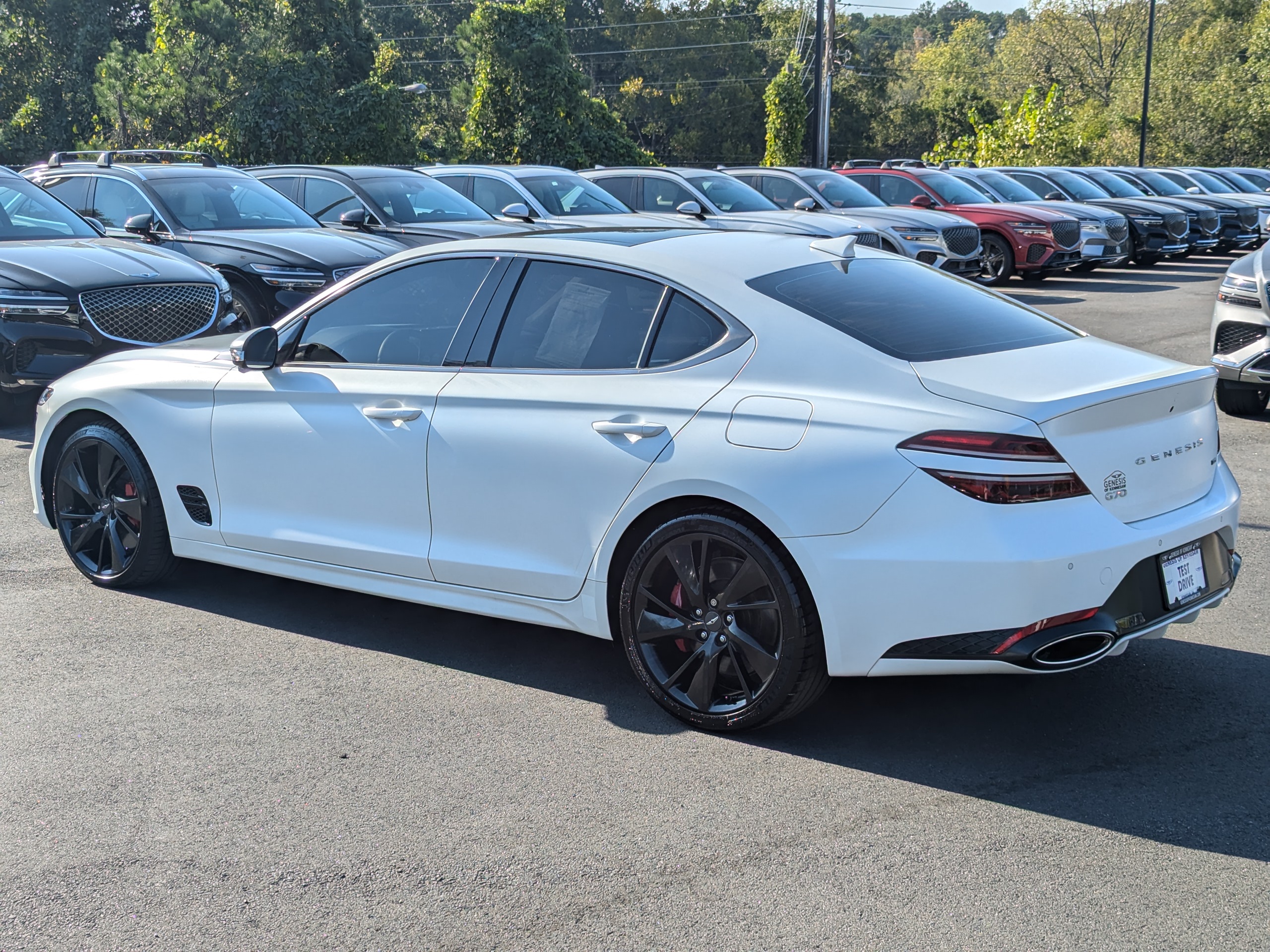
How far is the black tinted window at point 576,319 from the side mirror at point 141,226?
7630 mm

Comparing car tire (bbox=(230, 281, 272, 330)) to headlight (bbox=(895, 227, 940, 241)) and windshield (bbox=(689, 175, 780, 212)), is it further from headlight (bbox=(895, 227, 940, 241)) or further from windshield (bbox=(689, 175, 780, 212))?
headlight (bbox=(895, 227, 940, 241))

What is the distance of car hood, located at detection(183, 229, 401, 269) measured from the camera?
36.2ft

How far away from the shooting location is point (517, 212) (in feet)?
45.6

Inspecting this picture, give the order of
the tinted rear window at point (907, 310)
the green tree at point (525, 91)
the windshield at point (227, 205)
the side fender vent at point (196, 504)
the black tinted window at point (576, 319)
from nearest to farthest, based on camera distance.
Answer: the tinted rear window at point (907, 310) → the black tinted window at point (576, 319) → the side fender vent at point (196, 504) → the windshield at point (227, 205) → the green tree at point (525, 91)

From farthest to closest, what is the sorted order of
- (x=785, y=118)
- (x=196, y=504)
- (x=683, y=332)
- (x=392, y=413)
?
(x=785, y=118), (x=196, y=504), (x=392, y=413), (x=683, y=332)

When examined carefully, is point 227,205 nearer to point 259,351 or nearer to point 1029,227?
point 259,351

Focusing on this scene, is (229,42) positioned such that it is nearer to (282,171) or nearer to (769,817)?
(282,171)

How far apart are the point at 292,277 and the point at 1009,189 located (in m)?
15.9

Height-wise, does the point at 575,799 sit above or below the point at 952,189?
above

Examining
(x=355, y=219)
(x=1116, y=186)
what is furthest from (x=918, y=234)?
(x=1116, y=186)

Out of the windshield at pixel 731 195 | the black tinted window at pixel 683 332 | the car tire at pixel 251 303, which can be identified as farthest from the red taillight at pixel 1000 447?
the windshield at pixel 731 195

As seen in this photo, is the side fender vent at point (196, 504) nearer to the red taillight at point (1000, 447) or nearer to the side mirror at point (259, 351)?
the side mirror at point (259, 351)

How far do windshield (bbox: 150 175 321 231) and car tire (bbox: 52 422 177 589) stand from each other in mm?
6358

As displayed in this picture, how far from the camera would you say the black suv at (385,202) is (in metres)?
13.0
